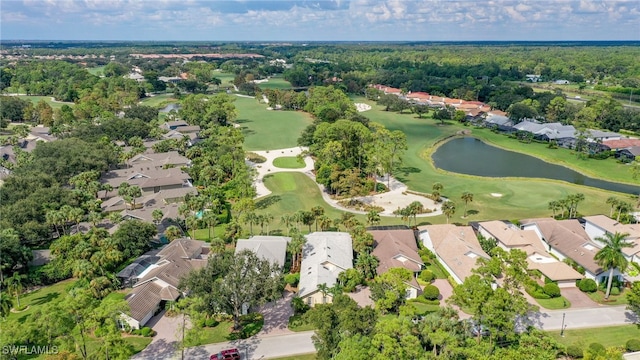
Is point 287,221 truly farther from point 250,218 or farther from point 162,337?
point 162,337

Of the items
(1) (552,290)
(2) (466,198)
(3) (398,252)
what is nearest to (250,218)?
(3) (398,252)

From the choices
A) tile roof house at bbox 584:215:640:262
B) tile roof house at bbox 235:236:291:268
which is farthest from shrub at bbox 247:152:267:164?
tile roof house at bbox 584:215:640:262

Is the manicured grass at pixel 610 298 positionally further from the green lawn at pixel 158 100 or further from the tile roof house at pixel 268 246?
the green lawn at pixel 158 100

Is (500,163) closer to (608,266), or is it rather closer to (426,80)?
(608,266)

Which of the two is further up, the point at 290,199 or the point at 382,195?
the point at 290,199

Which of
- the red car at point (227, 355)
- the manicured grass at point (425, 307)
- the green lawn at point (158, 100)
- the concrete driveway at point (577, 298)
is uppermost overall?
the green lawn at point (158, 100)

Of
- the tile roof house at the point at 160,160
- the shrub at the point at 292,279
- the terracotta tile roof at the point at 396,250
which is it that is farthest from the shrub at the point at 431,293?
the tile roof house at the point at 160,160
